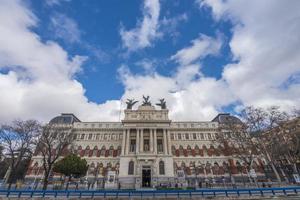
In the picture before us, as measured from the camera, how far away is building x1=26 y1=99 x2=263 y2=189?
40.4m

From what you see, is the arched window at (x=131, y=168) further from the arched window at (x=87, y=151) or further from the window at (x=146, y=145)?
the arched window at (x=87, y=151)

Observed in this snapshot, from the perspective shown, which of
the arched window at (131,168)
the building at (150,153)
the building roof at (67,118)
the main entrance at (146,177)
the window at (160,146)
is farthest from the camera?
the building roof at (67,118)

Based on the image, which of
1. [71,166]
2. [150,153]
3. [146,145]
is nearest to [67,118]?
[146,145]

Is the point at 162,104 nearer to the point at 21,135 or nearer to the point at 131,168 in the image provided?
the point at 131,168

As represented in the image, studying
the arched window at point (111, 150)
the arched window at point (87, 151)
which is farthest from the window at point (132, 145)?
the arched window at point (87, 151)

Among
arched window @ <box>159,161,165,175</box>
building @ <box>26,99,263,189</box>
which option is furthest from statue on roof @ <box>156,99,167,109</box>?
arched window @ <box>159,161,165,175</box>

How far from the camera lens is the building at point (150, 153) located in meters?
40.4

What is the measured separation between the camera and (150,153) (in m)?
42.1

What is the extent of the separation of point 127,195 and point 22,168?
49655mm

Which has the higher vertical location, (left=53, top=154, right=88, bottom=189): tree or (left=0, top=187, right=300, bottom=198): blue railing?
(left=53, top=154, right=88, bottom=189): tree

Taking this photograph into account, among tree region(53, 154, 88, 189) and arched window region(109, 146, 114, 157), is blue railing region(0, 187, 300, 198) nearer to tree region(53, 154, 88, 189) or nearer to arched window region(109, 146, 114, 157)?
Answer: tree region(53, 154, 88, 189)

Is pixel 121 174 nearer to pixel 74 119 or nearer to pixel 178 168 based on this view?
pixel 178 168

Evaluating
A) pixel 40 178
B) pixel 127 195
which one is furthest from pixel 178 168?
pixel 40 178

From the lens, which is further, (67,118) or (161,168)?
(67,118)
